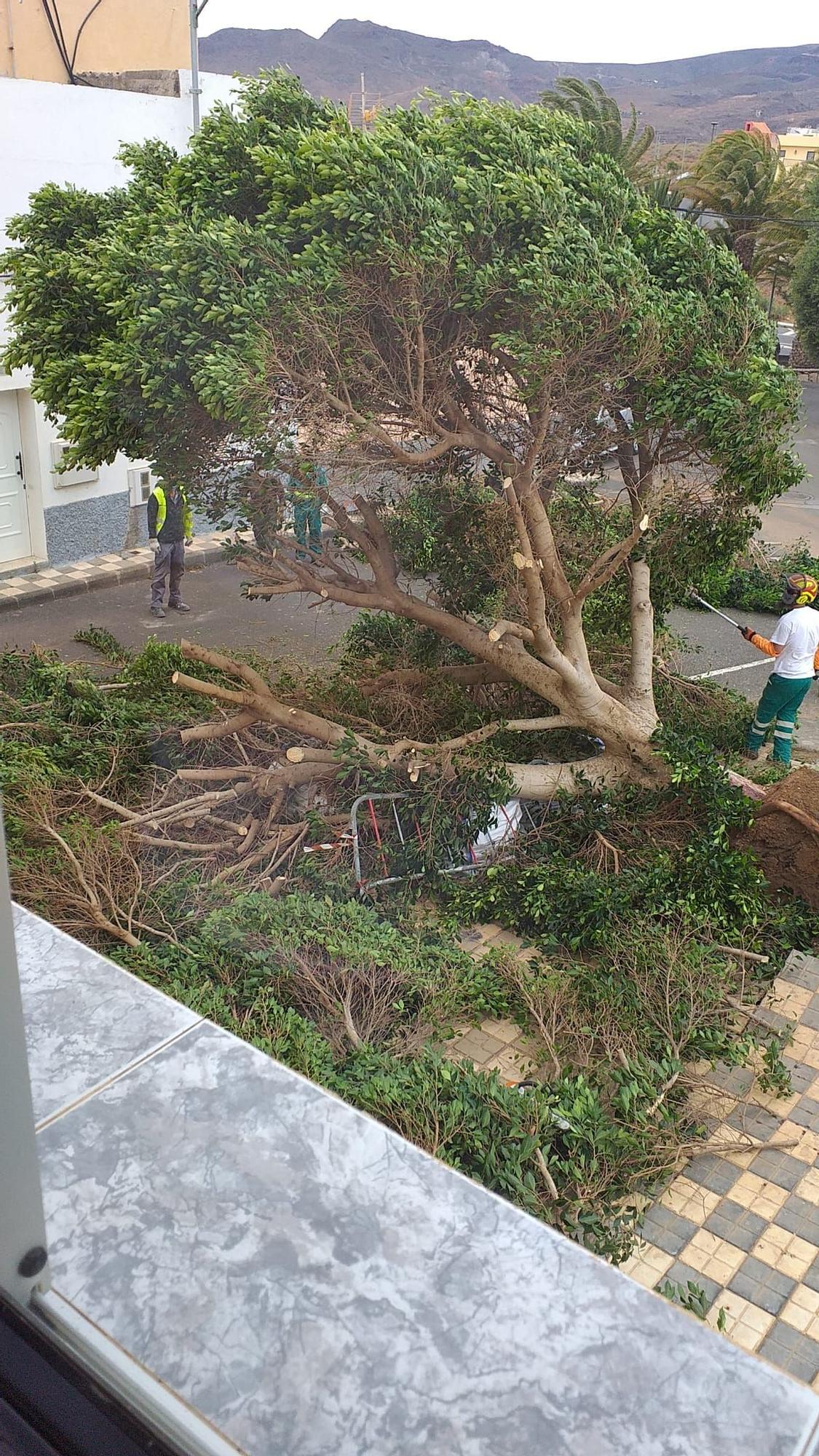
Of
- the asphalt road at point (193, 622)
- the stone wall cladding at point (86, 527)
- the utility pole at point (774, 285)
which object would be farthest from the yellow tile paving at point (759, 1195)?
the stone wall cladding at point (86, 527)

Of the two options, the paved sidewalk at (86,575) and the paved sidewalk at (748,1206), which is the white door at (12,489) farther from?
the paved sidewalk at (748,1206)

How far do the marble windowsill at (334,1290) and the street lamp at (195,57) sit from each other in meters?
2.98

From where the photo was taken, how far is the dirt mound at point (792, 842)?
3484 mm

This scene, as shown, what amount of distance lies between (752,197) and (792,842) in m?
1.99

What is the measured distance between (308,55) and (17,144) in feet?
8.75

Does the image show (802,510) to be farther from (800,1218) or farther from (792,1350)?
(792,1350)

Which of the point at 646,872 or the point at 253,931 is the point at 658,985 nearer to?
the point at 646,872

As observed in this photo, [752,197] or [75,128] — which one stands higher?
[75,128]

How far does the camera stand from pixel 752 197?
362 centimetres

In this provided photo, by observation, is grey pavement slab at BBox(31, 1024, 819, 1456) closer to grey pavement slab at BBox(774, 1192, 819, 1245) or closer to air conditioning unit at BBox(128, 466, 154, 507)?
grey pavement slab at BBox(774, 1192, 819, 1245)

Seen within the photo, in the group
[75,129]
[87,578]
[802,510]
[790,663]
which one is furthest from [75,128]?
[802,510]

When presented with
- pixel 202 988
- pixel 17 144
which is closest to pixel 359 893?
pixel 202 988

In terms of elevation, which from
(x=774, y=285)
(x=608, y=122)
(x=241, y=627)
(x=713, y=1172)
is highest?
(x=608, y=122)

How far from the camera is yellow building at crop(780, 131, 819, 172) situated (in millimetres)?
1879
